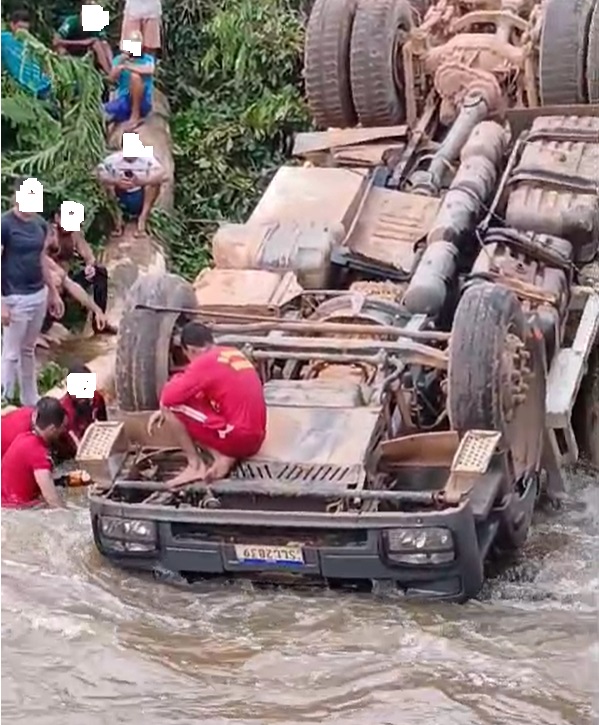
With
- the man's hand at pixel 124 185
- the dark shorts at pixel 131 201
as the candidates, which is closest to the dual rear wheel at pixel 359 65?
the dark shorts at pixel 131 201

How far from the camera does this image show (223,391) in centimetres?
586

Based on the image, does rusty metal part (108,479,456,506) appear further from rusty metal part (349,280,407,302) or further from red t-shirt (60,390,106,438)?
rusty metal part (349,280,407,302)

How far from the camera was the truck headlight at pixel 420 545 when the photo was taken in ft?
18.3

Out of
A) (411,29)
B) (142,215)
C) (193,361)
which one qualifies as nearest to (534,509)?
(193,361)

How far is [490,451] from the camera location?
5711 mm

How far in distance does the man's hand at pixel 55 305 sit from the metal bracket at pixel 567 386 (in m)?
1.88

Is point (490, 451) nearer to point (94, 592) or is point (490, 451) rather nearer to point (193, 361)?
point (193, 361)

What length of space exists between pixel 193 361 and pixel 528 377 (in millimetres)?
1136

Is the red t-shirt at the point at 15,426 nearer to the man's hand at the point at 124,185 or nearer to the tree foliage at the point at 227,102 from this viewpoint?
the man's hand at the point at 124,185

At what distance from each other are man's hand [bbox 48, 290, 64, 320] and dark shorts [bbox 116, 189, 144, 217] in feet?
1.63

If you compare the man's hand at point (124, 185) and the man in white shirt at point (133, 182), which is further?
the man's hand at point (124, 185)

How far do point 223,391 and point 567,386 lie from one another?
1.42 m

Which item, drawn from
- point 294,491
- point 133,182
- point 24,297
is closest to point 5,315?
point 24,297

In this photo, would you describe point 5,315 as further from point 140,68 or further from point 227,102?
point 227,102
